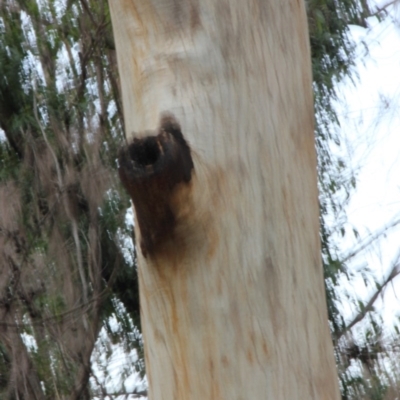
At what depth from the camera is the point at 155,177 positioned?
3.81ft

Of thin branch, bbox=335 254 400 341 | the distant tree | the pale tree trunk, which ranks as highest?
the distant tree

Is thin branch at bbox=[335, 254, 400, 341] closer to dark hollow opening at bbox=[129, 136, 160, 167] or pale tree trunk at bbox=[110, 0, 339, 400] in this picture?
pale tree trunk at bbox=[110, 0, 339, 400]

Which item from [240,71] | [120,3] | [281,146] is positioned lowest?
[281,146]

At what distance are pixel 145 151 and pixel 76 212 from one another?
7.97 ft

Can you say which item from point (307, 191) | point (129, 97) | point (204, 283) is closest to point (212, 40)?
point (129, 97)

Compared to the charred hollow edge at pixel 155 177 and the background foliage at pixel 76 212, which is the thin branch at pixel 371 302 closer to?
the background foliage at pixel 76 212

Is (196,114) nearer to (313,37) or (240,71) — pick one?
(240,71)

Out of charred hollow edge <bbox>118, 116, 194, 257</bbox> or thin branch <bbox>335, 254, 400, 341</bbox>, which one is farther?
thin branch <bbox>335, 254, 400, 341</bbox>

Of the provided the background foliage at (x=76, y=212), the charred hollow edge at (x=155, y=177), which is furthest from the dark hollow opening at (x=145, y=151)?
the background foliage at (x=76, y=212)

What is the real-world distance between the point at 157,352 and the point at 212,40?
54 cm

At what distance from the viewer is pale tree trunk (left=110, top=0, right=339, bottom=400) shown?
126cm

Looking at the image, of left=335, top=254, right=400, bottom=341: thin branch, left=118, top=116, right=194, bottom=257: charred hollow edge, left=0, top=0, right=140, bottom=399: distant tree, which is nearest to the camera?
left=118, top=116, right=194, bottom=257: charred hollow edge

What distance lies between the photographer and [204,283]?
128cm

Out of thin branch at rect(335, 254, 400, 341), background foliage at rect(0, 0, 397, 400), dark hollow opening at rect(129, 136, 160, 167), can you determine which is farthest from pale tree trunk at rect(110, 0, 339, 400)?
thin branch at rect(335, 254, 400, 341)
